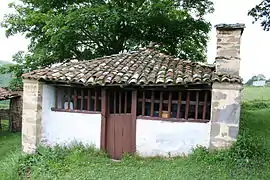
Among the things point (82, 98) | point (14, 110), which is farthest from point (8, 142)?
point (82, 98)

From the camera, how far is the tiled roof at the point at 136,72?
26.7 ft


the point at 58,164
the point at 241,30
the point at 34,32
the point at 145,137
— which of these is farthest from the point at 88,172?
the point at 34,32

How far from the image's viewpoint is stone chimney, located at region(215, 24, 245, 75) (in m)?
8.15

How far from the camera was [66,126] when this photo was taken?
9.73 m

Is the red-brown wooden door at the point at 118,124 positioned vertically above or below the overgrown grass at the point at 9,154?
above

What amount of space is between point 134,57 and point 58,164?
451 cm

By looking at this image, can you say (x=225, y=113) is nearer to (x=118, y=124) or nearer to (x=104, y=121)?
(x=118, y=124)

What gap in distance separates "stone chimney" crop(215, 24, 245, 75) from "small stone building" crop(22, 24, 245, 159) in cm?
3

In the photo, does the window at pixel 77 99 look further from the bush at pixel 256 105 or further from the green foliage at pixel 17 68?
the bush at pixel 256 105

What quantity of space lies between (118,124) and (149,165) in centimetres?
179

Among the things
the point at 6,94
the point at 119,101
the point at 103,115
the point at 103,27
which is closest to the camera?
the point at 103,115

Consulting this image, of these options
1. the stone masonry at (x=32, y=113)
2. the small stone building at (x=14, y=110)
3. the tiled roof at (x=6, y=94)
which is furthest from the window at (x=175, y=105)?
the small stone building at (x=14, y=110)

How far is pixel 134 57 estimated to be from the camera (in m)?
10.9

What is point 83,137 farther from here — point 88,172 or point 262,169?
point 262,169
